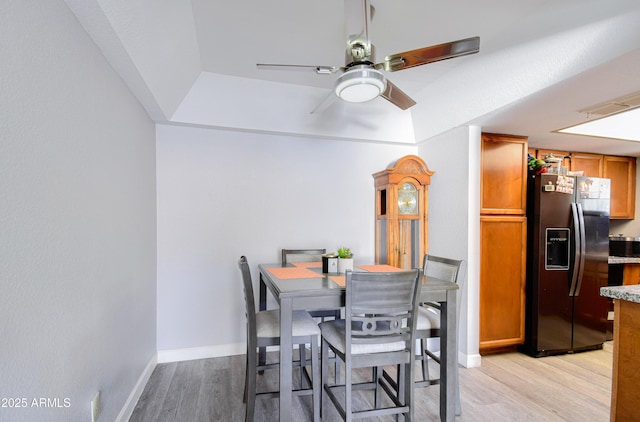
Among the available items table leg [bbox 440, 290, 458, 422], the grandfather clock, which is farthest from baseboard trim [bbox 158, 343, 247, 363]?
table leg [bbox 440, 290, 458, 422]

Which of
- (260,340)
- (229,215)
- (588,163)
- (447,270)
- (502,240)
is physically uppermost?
(588,163)

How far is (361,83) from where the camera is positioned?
1731 millimetres

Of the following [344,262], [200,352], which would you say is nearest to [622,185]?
[344,262]

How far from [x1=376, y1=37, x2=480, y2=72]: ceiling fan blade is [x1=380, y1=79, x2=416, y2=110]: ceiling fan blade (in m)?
0.23

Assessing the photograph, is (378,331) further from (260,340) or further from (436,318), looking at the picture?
(260,340)

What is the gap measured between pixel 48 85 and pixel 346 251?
1.82 metres

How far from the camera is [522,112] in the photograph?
247cm

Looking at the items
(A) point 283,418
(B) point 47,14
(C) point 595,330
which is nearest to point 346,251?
(A) point 283,418

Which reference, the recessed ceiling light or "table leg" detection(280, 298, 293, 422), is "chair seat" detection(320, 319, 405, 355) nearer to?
"table leg" detection(280, 298, 293, 422)

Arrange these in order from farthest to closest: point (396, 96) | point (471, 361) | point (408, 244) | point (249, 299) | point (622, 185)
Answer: point (622, 185), point (408, 244), point (471, 361), point (396, 96), point (249, 299)

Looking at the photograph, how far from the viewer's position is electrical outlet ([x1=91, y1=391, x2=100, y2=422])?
144cm

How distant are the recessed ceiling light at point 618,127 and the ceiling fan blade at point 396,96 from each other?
6.44 ft

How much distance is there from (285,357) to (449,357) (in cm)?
99

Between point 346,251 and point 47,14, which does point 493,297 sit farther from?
point 47,14
